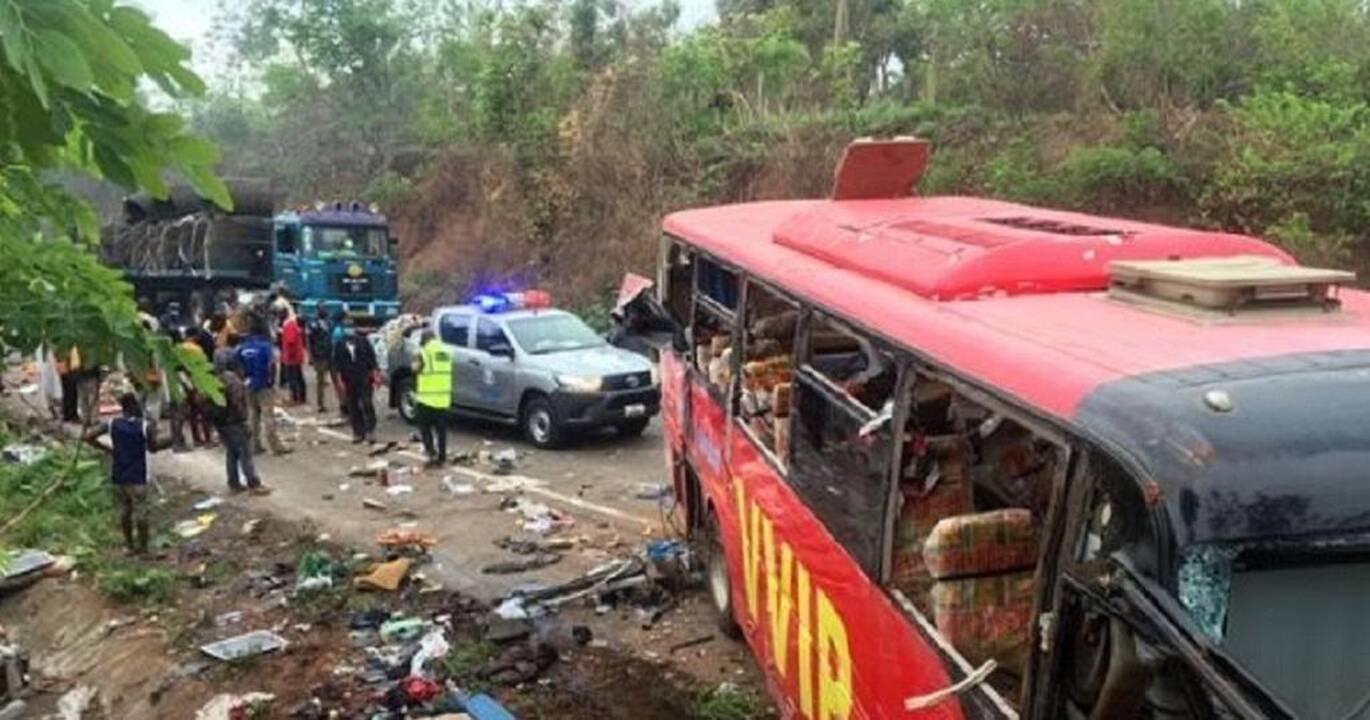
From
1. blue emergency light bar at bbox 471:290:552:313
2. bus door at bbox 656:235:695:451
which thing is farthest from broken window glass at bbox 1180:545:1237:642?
blue emergency light bar at bbox 471:290:552:313

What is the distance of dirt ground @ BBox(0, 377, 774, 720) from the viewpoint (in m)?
7.62

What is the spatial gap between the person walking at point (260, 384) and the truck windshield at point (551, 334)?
2.86 metres

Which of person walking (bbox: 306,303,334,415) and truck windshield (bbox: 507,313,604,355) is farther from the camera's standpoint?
person walking (bbox: 306,303,334,415)

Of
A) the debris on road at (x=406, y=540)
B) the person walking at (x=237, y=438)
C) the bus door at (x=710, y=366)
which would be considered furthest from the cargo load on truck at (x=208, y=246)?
the bus door at (x=710, y=366)

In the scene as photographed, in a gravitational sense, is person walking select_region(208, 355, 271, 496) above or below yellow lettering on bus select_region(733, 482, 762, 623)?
below

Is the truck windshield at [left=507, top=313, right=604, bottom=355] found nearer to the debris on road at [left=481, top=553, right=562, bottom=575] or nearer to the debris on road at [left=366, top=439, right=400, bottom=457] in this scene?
the debris on road at [left=366, top=439, right=400, bottom=457]

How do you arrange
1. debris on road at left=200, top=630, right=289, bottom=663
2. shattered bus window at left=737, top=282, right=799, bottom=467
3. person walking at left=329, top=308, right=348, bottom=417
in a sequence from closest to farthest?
shattered bus window at left=737, top=282, right=799, bottom=467 < debris on road at left=200, top=630, right=289, bottom=663 < person walking at left=329, top=308, right=348, bottom=417

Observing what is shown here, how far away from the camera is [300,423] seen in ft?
54.2

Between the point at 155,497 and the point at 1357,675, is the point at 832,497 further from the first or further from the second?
the point at 155,497

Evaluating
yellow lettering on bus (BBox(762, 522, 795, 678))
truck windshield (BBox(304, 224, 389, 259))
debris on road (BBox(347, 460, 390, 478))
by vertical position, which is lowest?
debris on road (BBox(347, 460, 390, 478))

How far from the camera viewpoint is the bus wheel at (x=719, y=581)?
798 cm

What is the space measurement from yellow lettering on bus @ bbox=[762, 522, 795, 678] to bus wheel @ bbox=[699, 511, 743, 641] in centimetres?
145

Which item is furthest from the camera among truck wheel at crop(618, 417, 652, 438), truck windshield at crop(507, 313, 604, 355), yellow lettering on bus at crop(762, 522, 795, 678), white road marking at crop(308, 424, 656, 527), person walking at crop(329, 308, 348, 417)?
person walking at crop(329, 308, 348, 417)

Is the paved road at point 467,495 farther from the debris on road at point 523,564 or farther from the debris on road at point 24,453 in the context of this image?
the debris on road at point 24,453
